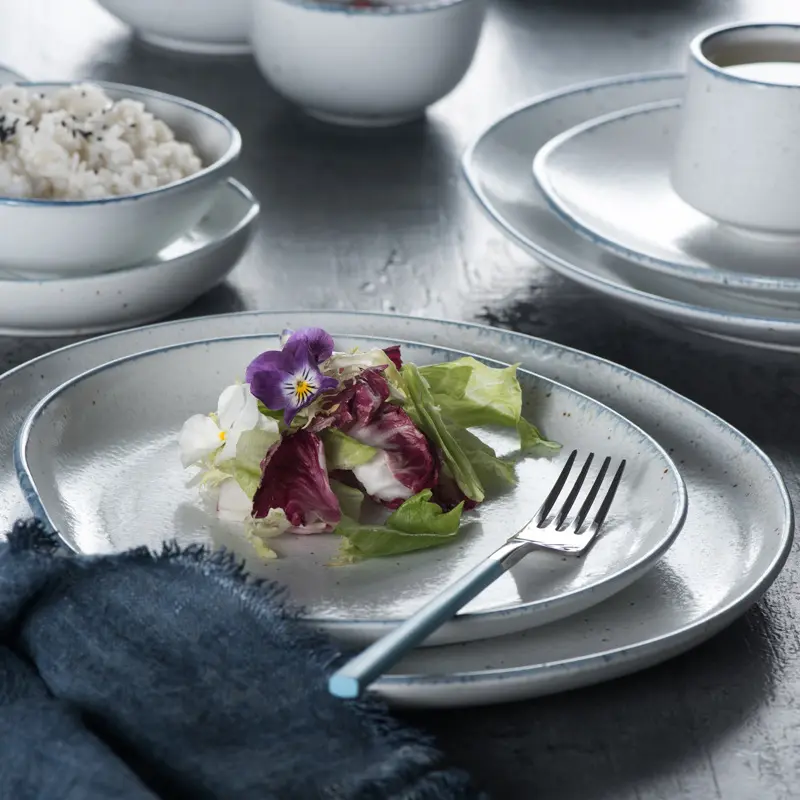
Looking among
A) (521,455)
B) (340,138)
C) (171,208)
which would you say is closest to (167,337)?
(171,208)

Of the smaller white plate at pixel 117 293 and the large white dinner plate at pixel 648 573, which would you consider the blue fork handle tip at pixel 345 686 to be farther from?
the smaller white plate at pixel 117 293

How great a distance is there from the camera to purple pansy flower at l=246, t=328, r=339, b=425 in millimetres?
765

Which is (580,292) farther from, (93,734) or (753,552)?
(93,734)

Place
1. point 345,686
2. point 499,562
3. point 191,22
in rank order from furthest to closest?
point 191,22 < point 499,562 < point 345,686

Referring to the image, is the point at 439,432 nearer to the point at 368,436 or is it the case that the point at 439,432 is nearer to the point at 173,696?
the point at 368,436

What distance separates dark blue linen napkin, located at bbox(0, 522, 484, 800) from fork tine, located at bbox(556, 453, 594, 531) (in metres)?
0.19

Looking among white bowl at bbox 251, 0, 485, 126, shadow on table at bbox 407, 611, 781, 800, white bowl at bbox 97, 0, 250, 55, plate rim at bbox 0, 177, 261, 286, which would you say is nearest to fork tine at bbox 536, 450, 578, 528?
shadow on table at bbox 407, 611, 781, 800

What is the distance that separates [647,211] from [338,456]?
0.53m

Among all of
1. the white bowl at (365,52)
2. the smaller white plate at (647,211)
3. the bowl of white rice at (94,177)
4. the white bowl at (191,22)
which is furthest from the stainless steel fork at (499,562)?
the white bowl at (191,22)

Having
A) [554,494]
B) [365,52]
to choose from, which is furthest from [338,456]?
[365,52]

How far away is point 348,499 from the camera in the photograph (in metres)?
0.76

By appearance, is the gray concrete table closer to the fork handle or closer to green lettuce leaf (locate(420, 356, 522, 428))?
the fork handle

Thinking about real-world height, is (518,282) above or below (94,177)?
below

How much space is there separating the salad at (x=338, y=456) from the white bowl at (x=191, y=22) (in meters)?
0.96
